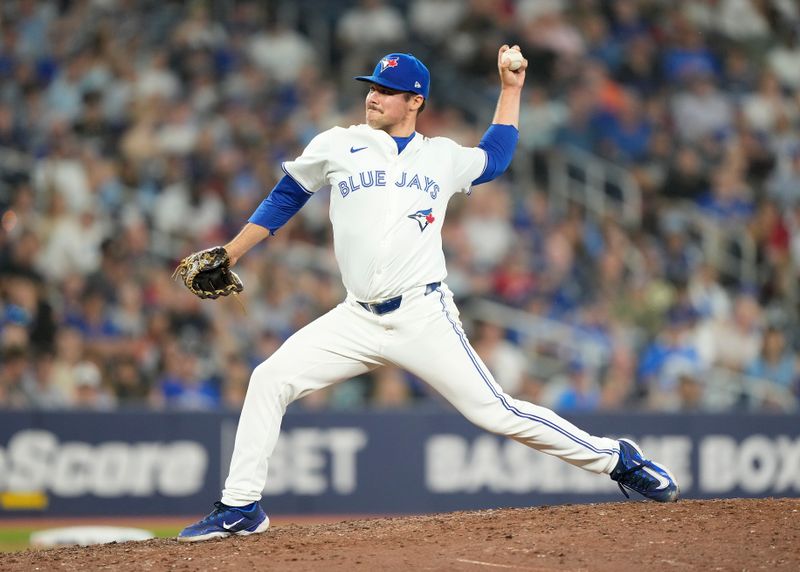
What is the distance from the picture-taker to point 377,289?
571 centimetres

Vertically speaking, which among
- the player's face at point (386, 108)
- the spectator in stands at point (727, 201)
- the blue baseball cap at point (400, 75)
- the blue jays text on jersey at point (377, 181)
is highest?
the spectator in stands at point (727, 201)

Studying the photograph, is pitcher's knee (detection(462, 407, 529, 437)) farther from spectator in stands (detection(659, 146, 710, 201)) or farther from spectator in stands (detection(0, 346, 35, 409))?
spectator in stands (detection(659, 146, 710, 201))

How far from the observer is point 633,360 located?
1232 cm

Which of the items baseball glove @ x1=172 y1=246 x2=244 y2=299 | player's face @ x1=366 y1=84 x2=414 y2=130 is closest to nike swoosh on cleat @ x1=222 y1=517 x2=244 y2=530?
baseball glove @ x1=172 y1=246 x2=244 y2=299

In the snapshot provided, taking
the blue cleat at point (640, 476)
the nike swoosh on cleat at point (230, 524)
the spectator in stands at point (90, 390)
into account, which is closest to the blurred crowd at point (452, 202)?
the spectator in stands at point (90, 390)

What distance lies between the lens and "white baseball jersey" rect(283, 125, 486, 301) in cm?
571

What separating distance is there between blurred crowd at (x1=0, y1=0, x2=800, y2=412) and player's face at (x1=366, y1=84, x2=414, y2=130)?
A: 5.81 meters

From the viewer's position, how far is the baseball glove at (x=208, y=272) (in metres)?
5.82

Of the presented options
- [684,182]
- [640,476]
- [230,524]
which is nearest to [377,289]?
[230,524]

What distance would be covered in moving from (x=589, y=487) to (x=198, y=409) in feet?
11.5

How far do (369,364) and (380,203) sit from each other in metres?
0.75

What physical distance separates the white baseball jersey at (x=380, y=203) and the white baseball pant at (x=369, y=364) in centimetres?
13

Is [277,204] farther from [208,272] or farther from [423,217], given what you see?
[423,217]

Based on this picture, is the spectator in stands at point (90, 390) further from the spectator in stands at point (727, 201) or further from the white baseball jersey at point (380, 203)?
the spectator in stands at point (727, 201)
